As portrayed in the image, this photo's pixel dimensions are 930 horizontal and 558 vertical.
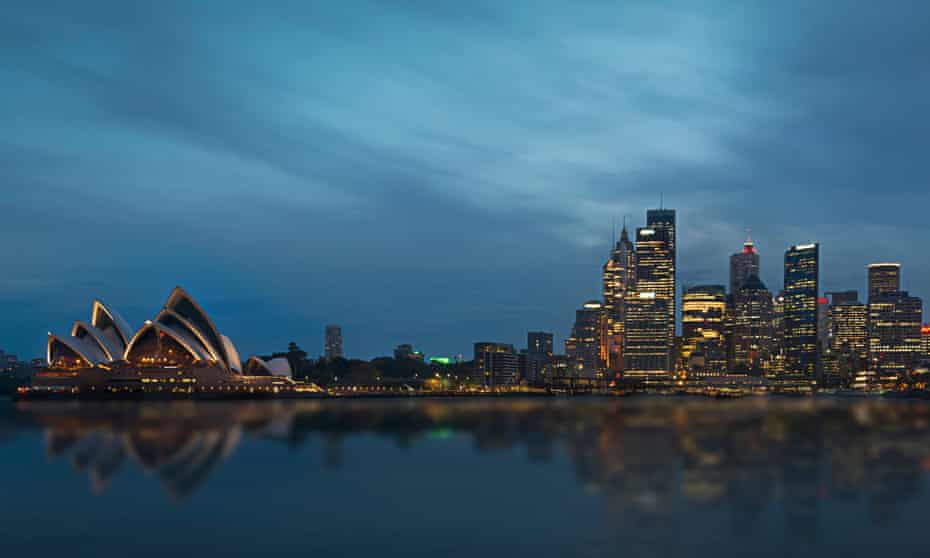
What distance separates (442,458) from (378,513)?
16.8 m

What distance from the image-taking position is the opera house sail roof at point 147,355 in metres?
130

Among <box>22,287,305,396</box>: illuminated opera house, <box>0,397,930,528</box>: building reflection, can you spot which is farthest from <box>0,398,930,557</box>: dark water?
<box>22,287,305,396</box>: illuminated opera house

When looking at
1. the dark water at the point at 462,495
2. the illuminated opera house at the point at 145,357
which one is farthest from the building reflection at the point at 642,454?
the illuminated opera house at the point at 145,357

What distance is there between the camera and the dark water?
21.9 meters

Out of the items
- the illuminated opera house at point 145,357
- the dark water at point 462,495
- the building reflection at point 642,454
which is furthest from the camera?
the illuminated opera house at point 145,357

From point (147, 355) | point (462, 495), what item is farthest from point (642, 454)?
point (147, 355)

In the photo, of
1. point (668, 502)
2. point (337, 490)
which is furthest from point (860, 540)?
point (337, 490)

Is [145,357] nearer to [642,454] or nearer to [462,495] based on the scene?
[642,454]

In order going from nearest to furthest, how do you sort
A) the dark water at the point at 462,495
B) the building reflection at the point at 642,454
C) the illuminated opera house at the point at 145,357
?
the dark water at the point at 462,495 < the building reflection at the point at 642,454 < the illuminated opera house at the point at 145,357

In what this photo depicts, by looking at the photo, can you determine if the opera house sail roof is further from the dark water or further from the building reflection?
the dark water

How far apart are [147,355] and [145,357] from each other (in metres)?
0.44

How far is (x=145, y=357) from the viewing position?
131250mm

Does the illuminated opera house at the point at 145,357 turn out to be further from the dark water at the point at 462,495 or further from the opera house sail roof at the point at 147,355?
the dark water at the point at 462,495

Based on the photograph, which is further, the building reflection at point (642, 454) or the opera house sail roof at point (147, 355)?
the opera house sail roof at point (147, 355)
